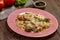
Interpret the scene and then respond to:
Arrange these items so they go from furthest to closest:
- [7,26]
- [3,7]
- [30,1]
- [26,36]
Result: [30,1] < [3,7] < [7,26] < [26,36]

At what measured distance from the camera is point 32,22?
100cm

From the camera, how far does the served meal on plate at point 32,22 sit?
3.20 feet

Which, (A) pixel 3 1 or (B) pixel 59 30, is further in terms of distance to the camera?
(A) pixel 3 1

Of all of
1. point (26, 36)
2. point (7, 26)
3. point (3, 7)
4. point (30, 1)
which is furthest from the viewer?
point (30, 1)

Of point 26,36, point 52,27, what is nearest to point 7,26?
point 26,36

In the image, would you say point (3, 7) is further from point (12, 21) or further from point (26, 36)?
point (26, 36)

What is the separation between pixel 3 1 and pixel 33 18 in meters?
0.26

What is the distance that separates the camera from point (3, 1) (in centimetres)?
115

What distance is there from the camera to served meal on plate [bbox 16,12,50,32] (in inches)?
38.4

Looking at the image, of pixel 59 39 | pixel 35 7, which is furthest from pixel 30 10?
pixel 59 39

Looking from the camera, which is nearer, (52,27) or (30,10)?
(52,27)

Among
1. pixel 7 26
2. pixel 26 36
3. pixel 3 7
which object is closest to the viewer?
pixel 26 36

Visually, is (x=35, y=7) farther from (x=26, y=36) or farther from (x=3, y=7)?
(x=26, y=36)

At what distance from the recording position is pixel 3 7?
115cm
